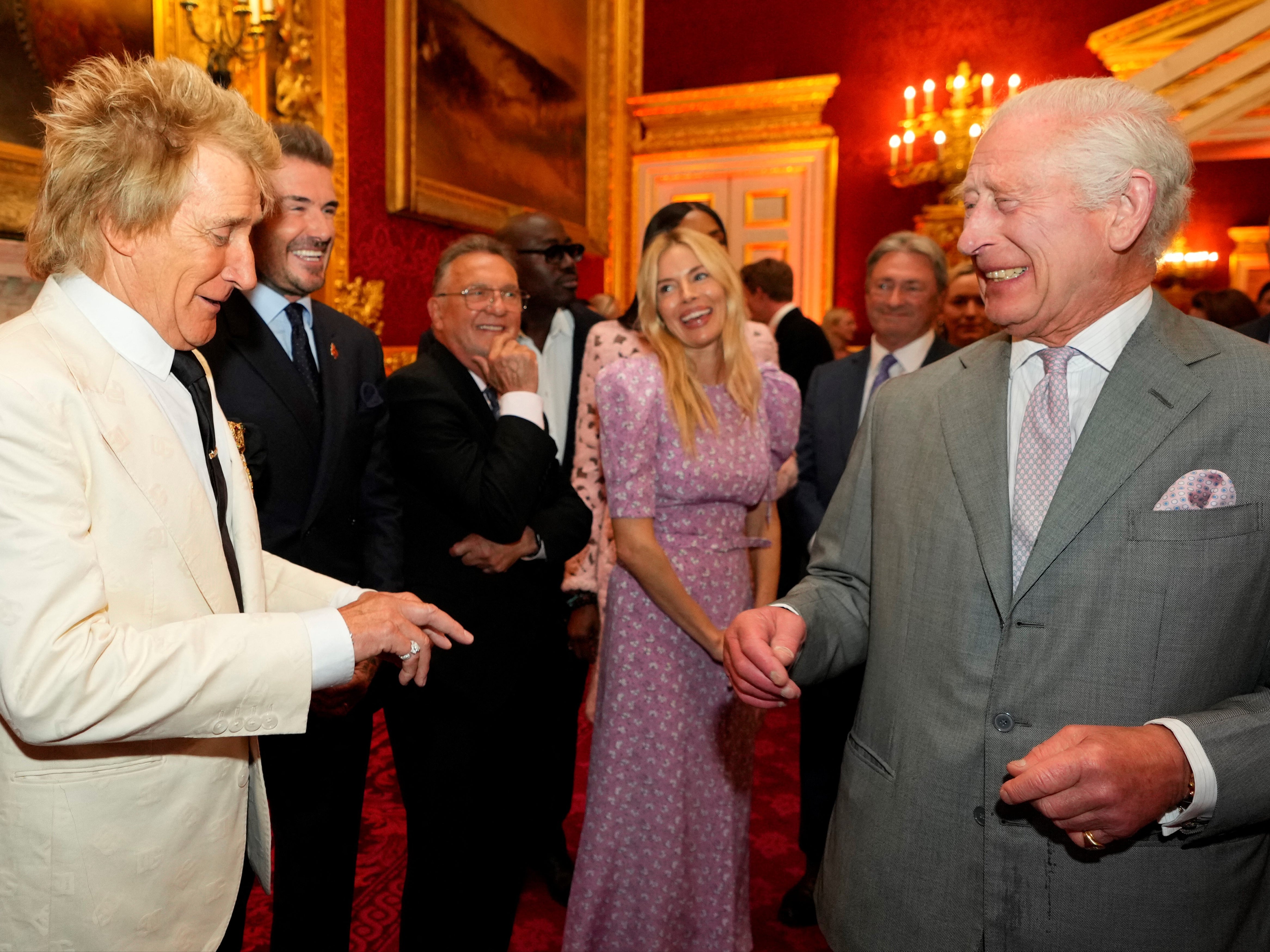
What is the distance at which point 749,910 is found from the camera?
2.79 meters

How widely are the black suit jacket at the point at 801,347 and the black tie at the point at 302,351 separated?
2.98m

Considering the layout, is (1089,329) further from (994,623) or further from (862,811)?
(862,811)

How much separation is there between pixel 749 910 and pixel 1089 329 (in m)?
2.09

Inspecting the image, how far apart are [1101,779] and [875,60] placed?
891 centimetres

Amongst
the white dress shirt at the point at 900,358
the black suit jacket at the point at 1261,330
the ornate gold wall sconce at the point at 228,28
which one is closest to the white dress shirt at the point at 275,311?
the white dress shirt at the point at 900,358

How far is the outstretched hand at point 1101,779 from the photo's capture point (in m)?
1.12

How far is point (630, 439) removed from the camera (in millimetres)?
2367

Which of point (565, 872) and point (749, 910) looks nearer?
point (749, 910)

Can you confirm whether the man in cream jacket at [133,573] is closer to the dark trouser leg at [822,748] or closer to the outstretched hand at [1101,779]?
the outstretched hand at [1101,779]

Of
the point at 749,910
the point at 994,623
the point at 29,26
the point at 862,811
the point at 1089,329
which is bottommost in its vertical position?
the point at 749,910

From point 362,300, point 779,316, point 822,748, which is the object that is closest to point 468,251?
point 822,748

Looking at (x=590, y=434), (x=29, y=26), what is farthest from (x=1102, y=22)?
(x=29, y=26)

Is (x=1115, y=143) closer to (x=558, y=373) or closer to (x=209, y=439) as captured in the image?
(x=209, y=439)

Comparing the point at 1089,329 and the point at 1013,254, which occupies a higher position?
the point at 1013,254
